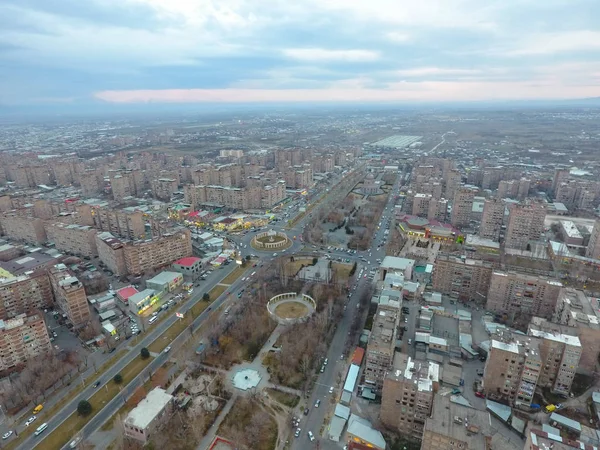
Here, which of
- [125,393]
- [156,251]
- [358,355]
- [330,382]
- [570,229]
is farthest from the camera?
[570,229]

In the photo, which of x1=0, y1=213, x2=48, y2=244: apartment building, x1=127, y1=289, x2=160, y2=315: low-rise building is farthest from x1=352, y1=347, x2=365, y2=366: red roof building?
x1=0, y1=213, x2=48, y2=244: apartment building

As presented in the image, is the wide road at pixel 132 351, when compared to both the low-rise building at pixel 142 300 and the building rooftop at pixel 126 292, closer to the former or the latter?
the low-rise building at pixel 142 300

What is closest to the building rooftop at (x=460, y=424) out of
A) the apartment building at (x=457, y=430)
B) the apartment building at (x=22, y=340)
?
the apartment building at (x=457, y=430)

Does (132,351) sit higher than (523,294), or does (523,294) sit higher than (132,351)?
(523,294)

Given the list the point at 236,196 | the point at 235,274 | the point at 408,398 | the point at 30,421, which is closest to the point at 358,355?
the point at 408,398

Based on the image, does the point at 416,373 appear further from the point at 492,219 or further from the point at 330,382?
the point at 492,219

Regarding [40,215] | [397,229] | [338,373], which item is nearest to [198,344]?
[338,373]

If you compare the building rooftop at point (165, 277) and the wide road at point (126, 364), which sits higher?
the building rooftop at point (165, 277)
